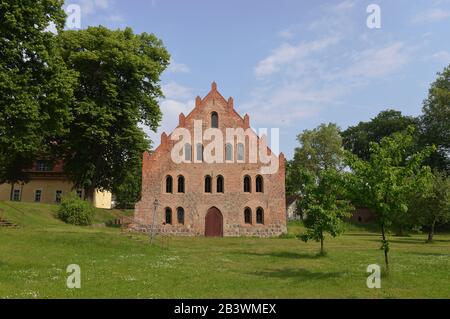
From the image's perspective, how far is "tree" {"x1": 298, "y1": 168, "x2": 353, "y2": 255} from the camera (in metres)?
25.0

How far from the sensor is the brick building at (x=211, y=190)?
40469 millimetres

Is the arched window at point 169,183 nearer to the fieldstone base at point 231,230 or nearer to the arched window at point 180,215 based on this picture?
the arched window at point 180,215

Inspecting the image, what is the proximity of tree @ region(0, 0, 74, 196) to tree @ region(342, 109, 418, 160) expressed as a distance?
63477 mm

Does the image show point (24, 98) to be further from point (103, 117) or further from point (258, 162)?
point (258, 162)

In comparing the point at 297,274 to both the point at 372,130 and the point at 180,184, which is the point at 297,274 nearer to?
the point at 180,184

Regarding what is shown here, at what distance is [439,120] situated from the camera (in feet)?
214

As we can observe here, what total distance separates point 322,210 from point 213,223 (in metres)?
17.5

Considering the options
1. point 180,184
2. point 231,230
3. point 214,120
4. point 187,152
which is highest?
point 214,120

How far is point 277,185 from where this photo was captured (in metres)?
41.1

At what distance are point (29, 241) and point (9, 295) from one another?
13709 mm

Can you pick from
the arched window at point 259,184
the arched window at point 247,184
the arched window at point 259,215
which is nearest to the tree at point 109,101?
the arched window at point 247,184

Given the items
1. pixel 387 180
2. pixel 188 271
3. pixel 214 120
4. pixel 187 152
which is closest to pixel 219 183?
pixel 187 152

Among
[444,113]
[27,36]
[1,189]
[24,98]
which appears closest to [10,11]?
[27,36]
